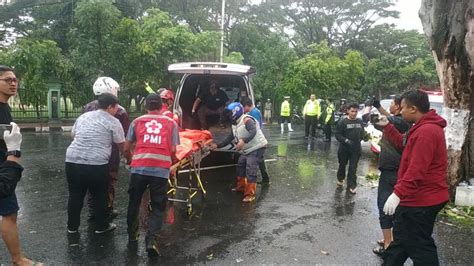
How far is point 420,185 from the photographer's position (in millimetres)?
3355

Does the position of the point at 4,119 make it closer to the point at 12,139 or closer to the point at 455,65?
the point at 12,139

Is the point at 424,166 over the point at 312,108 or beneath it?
over

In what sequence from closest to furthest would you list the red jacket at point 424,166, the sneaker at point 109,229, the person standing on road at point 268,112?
the red jacket at point 424,166
the sneaker at point 109,229
the person standing on road at point 268,112

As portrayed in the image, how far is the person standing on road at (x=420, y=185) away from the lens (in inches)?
129

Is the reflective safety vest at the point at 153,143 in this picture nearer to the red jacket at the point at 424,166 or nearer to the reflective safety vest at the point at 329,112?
the red jacket at the point at 424,166

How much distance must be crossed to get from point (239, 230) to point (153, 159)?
1.63 meters

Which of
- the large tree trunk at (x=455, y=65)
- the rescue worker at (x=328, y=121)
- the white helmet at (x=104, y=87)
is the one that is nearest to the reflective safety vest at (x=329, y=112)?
the rescue worker at (x=328, y=121)

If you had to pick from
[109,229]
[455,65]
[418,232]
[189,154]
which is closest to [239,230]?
[189,154]

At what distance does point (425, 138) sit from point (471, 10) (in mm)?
4008

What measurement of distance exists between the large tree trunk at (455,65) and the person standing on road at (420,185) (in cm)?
345

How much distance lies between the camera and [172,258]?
4.35 metres

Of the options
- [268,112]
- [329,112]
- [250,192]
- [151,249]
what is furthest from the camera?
[268,112]

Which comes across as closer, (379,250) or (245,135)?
(379,250)

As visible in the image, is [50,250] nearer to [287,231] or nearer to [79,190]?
[79,190]
